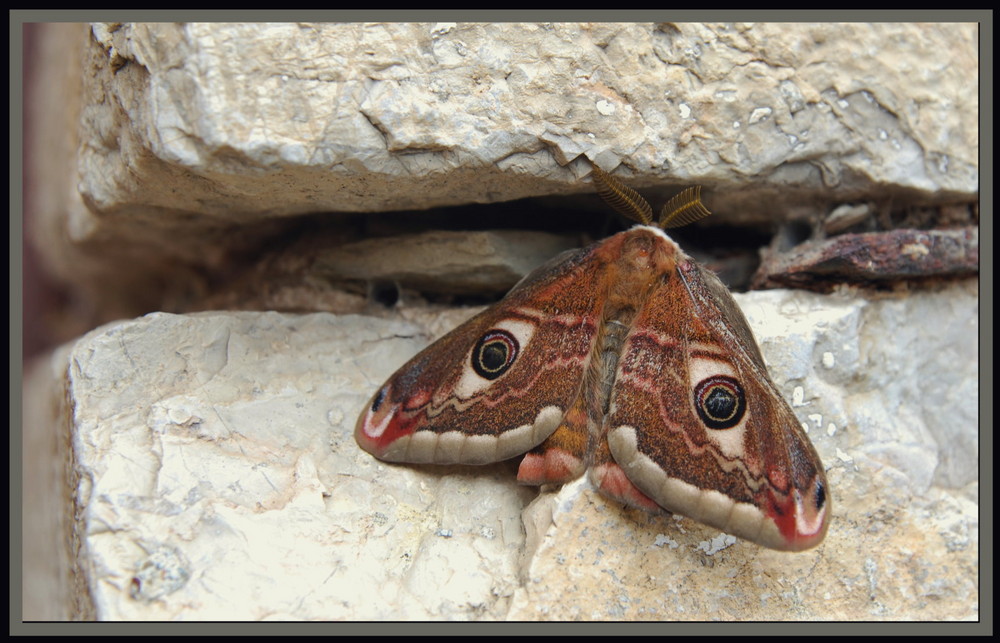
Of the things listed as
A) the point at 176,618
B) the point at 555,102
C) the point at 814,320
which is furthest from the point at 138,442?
the point at 814,320

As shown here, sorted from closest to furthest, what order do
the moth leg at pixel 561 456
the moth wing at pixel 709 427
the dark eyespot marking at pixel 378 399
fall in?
the moth wing at pixel 709 427
the moth leg at pixel 561 456
the dark eyespot marking at pixel 378 399

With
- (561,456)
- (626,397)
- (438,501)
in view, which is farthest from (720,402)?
(438,501)

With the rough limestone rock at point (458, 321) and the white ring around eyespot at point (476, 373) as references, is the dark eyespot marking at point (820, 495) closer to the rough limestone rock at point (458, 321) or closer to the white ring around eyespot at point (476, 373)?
the rough limestone rock at point (458, 321)

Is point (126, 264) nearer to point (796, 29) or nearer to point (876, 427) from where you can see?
point (796, 29)

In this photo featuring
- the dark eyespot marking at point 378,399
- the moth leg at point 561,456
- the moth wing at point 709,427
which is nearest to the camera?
the moth wing at point 709,427

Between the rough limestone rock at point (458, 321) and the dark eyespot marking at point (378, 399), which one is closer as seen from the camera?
the rough limestone rock at point (458, 321)

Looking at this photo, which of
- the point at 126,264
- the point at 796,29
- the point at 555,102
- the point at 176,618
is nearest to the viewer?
the point at 176,618

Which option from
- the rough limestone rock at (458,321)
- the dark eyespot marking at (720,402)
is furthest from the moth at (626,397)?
the rough limestone rock at (458,321)

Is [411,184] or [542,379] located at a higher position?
[411,184]
